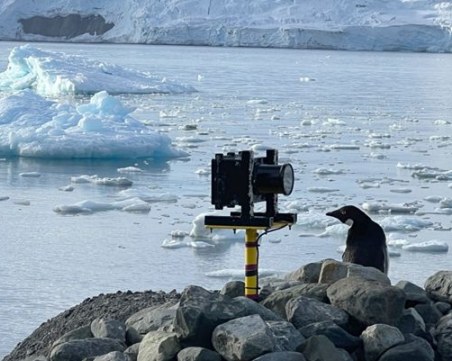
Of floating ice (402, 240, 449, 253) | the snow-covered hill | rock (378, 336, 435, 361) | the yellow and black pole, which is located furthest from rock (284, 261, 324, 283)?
the snow-covered hill

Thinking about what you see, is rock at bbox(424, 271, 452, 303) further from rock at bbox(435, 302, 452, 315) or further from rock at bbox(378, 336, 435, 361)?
rock at bbox(378, 336, 435, 361)

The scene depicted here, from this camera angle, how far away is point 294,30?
6338cm

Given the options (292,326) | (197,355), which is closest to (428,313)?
(292,326)

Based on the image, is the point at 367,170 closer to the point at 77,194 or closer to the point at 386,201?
the point at 386,201

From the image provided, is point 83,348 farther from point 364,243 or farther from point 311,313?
point 364,243

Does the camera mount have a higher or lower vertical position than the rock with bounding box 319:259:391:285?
higher

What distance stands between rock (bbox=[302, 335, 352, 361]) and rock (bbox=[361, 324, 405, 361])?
0.12 m

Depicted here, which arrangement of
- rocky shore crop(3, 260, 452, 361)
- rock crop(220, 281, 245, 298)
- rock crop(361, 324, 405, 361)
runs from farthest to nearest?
rock crop(220, 281, 245, 298) → rock crop(361, 324, 405, 361) → rocky shore crop(3, 260, 452, 361)

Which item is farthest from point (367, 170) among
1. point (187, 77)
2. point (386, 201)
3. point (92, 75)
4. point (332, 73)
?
point (332, 73)

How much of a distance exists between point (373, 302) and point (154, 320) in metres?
0.76

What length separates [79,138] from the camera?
1255 centimetres

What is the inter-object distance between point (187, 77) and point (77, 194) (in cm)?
2235

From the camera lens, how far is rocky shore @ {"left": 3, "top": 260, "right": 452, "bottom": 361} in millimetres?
3740

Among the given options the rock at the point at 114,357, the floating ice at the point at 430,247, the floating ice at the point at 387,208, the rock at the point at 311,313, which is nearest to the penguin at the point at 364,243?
the rock at the point at 311,313
